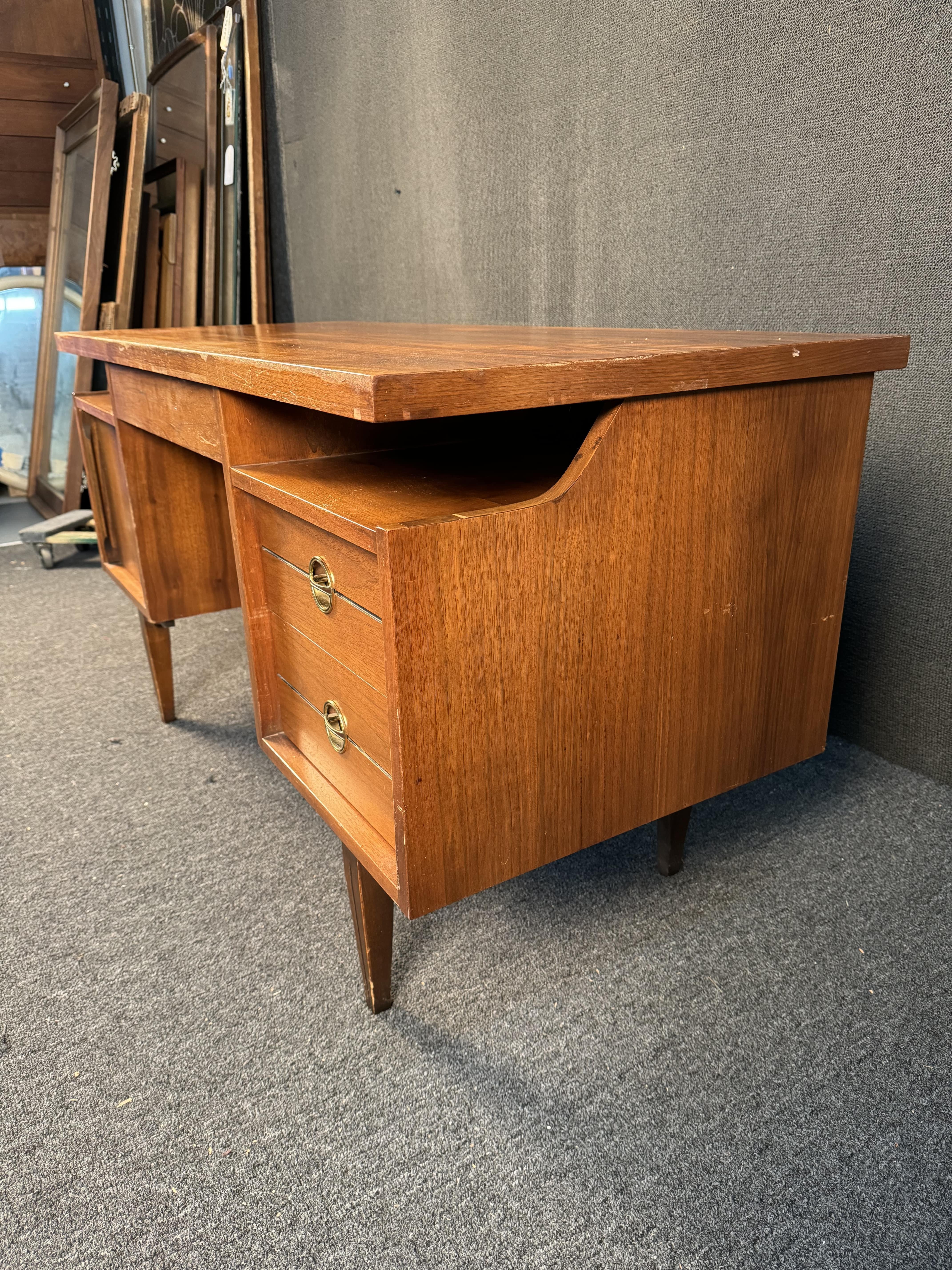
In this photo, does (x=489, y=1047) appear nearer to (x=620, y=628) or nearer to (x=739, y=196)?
(x=620, y=628)

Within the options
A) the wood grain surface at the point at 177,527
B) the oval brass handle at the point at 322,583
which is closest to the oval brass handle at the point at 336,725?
the oval brass handle at the point at 322,583

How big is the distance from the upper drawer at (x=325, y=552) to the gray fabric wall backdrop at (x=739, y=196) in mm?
920

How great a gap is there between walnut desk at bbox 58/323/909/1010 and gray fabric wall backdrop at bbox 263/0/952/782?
409 mm

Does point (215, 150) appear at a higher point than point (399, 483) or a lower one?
higher

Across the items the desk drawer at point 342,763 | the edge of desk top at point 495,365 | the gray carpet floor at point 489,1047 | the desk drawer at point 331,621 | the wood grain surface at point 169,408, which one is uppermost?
the edge of desk top at point 495,365

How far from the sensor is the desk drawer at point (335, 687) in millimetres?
779

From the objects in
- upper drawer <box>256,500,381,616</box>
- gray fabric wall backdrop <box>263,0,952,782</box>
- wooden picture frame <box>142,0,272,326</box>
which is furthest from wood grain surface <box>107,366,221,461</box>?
wooden picture frame <box>142,0,272,326</box>

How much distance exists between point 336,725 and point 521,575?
0.91 feet

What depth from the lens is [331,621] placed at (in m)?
0.82

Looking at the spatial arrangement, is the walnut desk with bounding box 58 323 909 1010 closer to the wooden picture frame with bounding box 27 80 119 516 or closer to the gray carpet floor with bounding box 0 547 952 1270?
the gray carpet floor with bounding box 0 547 952 1270

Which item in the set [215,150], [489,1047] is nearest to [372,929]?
[489,1047]

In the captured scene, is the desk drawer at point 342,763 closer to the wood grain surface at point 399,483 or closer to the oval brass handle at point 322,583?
the oval brass handle at point 322,583

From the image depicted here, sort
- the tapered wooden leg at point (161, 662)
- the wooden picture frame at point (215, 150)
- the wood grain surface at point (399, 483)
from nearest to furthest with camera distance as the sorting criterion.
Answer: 1. the wood grain surface at point (399, 483)
2. the tapered wooden leg at point (161, 662)
3. the wooden picture frame at point (215, 150)

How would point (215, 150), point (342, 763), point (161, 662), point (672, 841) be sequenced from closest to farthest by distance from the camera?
point (342, 763) < point (672, 841) < point (161, 662) < point (215, 150)
